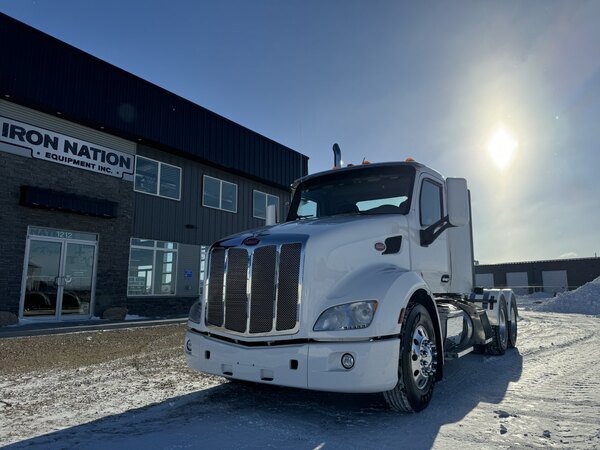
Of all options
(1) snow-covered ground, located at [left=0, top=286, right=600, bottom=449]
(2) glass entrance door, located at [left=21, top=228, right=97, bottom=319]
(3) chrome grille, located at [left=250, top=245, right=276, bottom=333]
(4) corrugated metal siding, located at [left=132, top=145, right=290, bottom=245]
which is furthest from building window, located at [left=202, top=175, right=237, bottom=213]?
(3) chrome grille, located at [left=250, top=245, right=276, bottom=333]

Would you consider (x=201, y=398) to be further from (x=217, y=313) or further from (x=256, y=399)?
(x=217, y=313)

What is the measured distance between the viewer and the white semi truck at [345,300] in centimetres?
397

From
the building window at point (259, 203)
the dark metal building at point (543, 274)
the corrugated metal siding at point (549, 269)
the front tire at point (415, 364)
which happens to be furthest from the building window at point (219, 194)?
the corrugated metal siding at point (549, 269)

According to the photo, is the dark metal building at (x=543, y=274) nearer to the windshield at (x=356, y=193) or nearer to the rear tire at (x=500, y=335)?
the rear tire at (x=500, y=335)

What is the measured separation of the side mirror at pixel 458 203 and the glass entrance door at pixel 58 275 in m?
12.4

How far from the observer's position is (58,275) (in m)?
13.7

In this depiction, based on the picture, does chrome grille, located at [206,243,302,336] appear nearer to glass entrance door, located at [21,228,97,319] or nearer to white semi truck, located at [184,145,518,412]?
white semi truck, located at [184,145,518,412]

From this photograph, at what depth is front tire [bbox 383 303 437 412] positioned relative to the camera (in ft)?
13.8

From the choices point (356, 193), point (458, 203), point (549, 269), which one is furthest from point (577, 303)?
point (549, 269)

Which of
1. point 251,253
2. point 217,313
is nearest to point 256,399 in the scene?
point 217,313

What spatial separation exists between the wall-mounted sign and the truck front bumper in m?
12.1

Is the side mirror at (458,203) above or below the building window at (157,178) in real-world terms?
below

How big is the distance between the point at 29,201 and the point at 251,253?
11.0m

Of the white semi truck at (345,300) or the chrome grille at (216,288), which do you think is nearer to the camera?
the white semi truck at (345,300)
